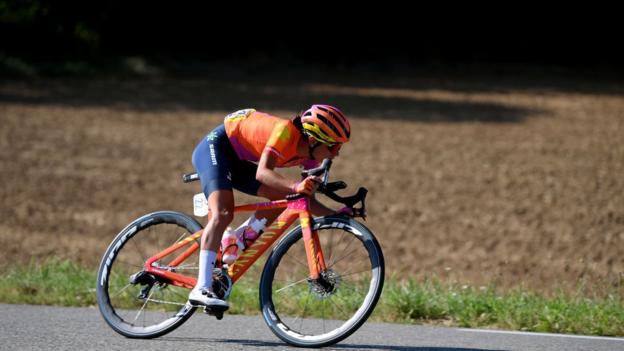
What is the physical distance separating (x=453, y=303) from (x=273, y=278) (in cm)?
185

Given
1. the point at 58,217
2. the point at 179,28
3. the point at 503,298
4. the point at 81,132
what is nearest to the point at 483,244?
the point at 503,298

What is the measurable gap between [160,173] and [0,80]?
12.7 m

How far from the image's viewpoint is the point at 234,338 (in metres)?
6.42

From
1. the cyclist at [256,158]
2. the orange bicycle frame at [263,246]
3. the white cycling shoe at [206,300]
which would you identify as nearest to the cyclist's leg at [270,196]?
the cyclist at [256,158]

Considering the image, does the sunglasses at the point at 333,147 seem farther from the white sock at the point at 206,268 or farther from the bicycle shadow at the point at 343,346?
the bicycle shadow at the point at 343,346

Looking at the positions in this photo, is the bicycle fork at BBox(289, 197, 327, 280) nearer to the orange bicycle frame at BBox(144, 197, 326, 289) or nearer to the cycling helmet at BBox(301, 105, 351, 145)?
the orange bicycle frame at BBox(144, 197, 326, 289)

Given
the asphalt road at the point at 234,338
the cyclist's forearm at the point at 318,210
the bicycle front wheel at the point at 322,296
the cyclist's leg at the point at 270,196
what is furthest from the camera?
the cyclist's leg at the point at 270,196

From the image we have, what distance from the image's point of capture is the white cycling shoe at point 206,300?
603cm

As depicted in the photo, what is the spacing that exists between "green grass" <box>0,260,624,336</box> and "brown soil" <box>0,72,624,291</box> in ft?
3.21

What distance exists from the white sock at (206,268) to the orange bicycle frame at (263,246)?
17 cm

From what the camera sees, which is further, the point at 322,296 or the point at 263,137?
the point at 263,137

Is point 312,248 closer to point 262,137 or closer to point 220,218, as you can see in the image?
point 220,218

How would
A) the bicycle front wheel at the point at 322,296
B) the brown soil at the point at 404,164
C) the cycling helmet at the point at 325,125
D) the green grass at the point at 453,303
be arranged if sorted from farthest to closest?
1. the brown soil at the point at 404,164
2. the green grass at the point at 453,303
3. the cycling helmet at the point at 325,125
4. the bicycle front wheel at the point at 322,296

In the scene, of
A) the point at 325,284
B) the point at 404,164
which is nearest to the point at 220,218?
the point at 325,284
